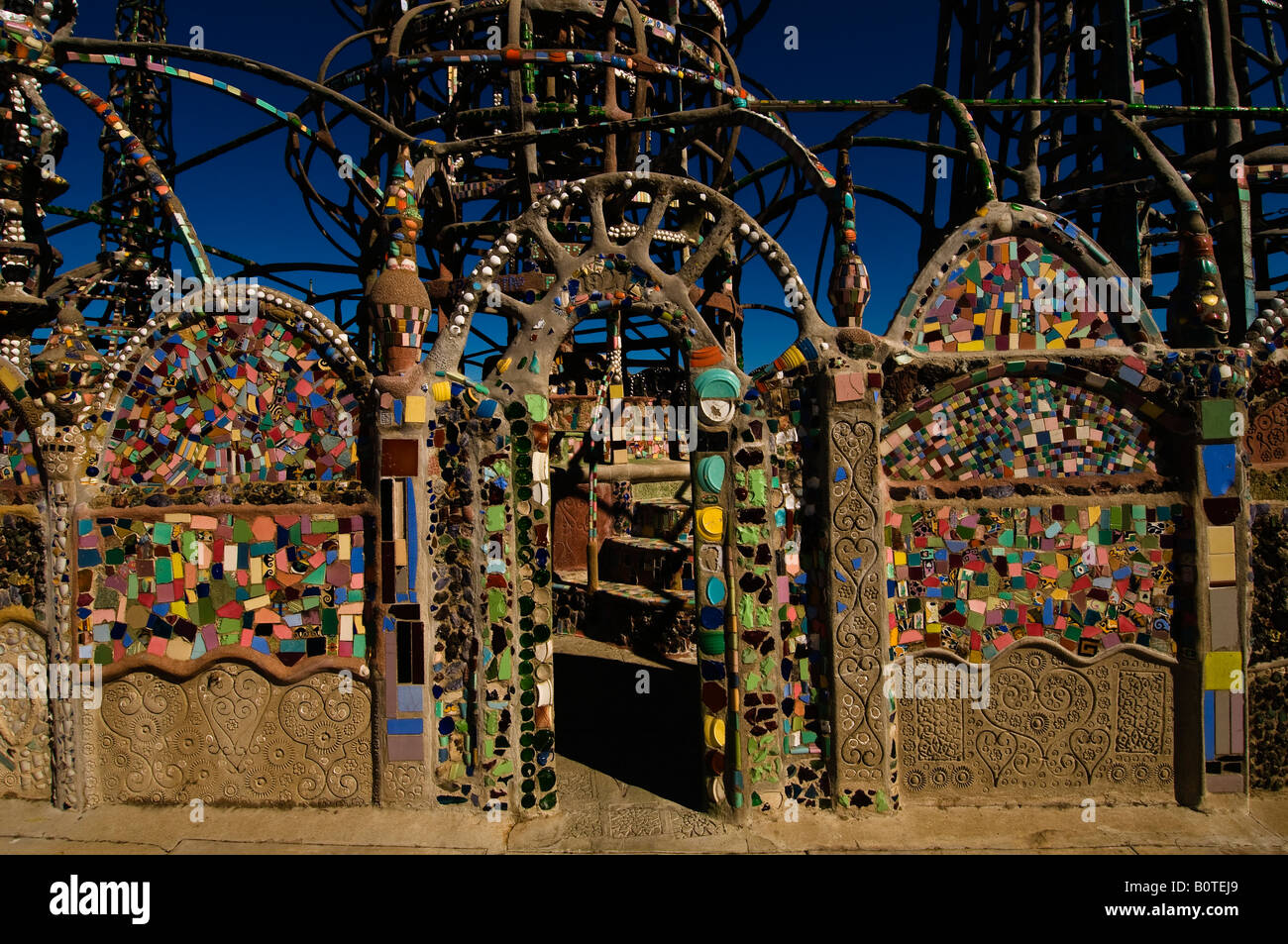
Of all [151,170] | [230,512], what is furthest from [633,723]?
[151,170]

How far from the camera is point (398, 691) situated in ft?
14.2

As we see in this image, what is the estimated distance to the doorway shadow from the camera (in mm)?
4926

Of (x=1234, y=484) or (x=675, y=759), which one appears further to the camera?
(x=675, y=759)

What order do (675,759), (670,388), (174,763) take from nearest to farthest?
(174,763), (675,759), (670,388)

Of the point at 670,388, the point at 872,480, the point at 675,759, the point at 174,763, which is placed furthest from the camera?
the point at 670,388

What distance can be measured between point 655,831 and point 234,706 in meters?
2.86

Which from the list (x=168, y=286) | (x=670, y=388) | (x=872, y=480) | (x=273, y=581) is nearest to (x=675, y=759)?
(x=872, y=480)

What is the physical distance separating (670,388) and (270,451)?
31.9ft

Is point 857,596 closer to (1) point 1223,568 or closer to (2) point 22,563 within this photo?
(1) point 1223,568

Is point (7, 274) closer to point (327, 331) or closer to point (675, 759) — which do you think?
point (327, 331)

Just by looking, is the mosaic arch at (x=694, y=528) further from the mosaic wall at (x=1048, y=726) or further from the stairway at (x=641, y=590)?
the stairway at (x=641, y=590)

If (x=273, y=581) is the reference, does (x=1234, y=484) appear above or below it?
above
